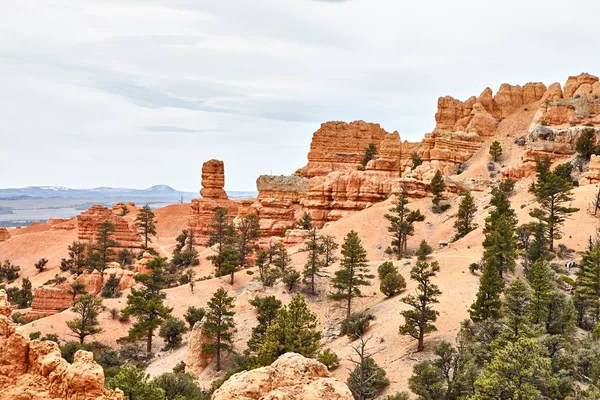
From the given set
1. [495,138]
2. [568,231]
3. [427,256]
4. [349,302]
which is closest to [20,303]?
[349,302]

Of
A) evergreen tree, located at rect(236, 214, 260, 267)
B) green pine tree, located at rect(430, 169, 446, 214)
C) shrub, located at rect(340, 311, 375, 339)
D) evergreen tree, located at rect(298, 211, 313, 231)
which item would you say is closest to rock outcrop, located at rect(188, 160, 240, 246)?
evergreen tree, located at rect(236, 214, 260, 267)

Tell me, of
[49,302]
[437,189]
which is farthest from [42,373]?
[437,189]

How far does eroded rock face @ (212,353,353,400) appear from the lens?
397 inches

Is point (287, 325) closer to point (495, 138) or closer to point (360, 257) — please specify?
point (360, 257)

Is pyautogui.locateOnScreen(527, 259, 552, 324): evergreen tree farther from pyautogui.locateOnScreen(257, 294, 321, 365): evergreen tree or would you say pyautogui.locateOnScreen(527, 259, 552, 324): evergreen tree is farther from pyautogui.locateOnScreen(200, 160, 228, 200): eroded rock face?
pyautogui.locateOnScreen(200, 160, 228, 200): eroded rock face

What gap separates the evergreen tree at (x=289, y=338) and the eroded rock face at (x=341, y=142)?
236ft

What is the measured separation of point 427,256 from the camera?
174ft

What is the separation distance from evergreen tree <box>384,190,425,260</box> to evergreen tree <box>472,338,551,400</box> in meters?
35.7

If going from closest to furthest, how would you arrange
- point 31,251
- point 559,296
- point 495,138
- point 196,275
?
point 559,296
point 196,275
point 495,138
point 31,251

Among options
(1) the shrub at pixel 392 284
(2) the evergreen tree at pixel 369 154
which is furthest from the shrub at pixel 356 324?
(2) the evergreen tree at pixel 369 154

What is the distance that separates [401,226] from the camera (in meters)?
58.3

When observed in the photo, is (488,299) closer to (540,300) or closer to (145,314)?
(540,300)

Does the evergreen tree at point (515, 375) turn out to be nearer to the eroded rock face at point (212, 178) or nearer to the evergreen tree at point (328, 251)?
the evergreen tree at point (328, 251)

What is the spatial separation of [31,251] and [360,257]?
7485 cm
